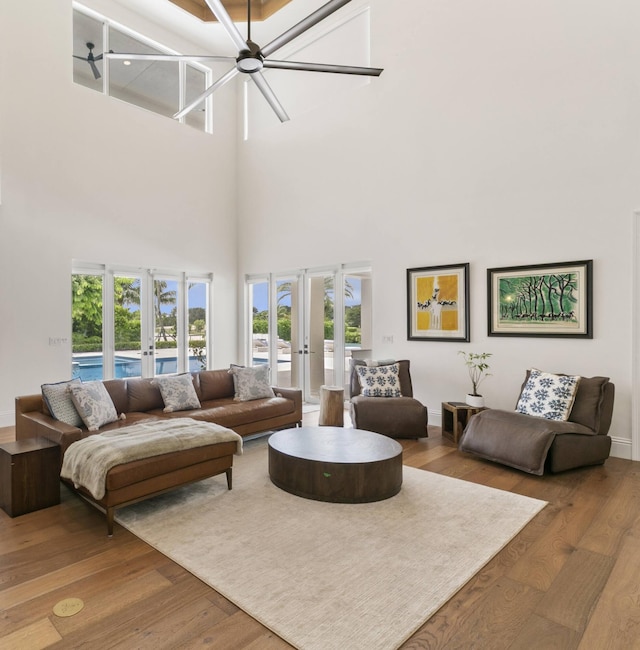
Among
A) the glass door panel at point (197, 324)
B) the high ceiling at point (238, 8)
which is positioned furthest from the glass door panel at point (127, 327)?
the high ceiling at point (238, 8)

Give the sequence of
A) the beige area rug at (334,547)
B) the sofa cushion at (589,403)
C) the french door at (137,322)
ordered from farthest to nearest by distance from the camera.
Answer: the french door at (137,322)
the sofa cushion at (589,403)
the beige area rug at (334,547)

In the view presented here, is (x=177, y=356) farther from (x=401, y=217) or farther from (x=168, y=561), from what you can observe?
(x=168, y=561)

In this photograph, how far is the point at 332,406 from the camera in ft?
18.4

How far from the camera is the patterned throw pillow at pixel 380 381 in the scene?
17.7 ft

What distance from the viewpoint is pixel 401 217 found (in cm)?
609

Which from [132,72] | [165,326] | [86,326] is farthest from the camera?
[165,326]

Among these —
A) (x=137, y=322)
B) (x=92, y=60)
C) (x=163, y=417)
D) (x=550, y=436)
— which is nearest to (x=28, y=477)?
(x=163, y=417)

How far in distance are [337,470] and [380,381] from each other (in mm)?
2379

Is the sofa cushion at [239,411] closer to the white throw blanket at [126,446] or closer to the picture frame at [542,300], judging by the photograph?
the white throw blanket at [126,446]

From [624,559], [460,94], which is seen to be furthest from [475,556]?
[460,94]

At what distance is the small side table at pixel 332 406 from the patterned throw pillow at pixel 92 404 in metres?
2.55

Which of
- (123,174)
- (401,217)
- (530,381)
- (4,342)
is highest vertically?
(123,174)

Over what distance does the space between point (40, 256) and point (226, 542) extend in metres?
Result: 5.23

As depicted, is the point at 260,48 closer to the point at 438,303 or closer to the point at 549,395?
the point at 438,303
